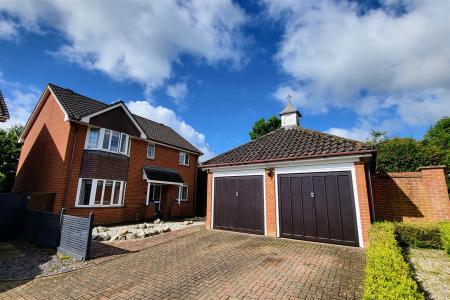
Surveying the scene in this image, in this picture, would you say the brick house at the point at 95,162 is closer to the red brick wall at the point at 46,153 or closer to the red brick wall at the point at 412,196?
the red brick wall at the point at 46,153

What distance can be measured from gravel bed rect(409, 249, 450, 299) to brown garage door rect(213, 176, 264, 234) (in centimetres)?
558

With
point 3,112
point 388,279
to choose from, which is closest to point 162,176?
point 3,112

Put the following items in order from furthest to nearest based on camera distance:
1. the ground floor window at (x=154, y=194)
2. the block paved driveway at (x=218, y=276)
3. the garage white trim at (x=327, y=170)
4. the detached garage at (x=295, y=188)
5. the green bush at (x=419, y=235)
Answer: the ground floor window at (x=154, y=194) < the detached garage at (x=295, y=188) < the garage white trim at (x=327, y=170) < the green bush at (x=419, y=235) < the block paved driveway at (x=218, y=276)

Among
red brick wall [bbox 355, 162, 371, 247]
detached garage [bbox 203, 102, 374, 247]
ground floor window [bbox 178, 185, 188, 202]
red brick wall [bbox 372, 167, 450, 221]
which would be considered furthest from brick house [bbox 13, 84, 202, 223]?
red brick wall [bbox 372, 167, 450, 221]

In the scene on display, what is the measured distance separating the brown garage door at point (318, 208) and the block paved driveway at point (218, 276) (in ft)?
1.93

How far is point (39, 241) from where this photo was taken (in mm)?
9875

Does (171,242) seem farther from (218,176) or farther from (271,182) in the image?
(271,182)

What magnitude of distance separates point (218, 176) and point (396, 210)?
8.79 m

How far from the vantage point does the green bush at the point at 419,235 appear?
8031 millimetres

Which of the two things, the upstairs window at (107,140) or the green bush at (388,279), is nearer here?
the green bush at (388,279)

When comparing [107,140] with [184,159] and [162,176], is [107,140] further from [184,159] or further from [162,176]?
[184,159]

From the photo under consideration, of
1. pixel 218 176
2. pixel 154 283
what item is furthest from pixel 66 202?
pixel 154 283

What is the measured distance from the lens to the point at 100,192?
15391 millimetres

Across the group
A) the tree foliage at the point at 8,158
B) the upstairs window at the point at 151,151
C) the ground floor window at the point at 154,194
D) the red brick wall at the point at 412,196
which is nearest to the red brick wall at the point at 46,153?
the tree foliage at the point at 8,158
